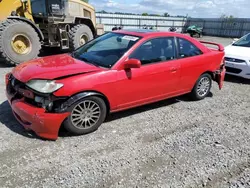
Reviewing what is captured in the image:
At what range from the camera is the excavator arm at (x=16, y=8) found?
7.42 metres

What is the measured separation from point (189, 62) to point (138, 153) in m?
2.30

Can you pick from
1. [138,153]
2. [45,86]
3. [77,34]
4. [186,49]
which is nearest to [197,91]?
[186,49]

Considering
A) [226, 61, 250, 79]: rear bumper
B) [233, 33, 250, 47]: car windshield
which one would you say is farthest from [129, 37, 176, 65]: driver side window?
[233, 33, 250, 47]: car windshield

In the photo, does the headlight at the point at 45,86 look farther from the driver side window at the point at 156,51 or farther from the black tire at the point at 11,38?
the black tire at the point at 11,38

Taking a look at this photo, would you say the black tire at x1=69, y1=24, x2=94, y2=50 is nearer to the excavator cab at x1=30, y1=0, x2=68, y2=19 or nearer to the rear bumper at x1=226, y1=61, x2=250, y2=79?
the excavator cab at x1=30, y1=0, x2=68, y2=19

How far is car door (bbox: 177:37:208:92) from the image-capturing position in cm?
456

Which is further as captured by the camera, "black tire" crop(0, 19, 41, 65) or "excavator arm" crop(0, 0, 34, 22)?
"excavator arm" crop(0, 0, 34, 22)

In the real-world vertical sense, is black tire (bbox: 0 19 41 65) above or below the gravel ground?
above

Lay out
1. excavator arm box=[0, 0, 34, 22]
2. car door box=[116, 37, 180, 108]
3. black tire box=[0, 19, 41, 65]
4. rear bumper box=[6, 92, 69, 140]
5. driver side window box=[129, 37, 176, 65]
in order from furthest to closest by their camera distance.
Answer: excavator arm box=[0, 0, 34, 22], black tire box=[0, 19, 41, 65], driver side window box=[129, 37, 176, 65], car door box=[116, 37, 180, 108], rear bumper box=[6, 92, 69, 140]

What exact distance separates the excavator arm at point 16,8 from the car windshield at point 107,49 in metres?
4.50

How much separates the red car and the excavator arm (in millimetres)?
4516

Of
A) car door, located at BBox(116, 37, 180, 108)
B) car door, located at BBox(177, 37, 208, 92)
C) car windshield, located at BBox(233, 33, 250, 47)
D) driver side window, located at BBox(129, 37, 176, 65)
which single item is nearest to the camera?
car door, located at BBox(116, 37, 180, 108)

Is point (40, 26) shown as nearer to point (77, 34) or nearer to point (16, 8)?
point (16, 8)

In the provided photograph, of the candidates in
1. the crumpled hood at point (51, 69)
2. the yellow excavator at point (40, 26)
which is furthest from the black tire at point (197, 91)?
the yellow excavator at point (40, 26)
